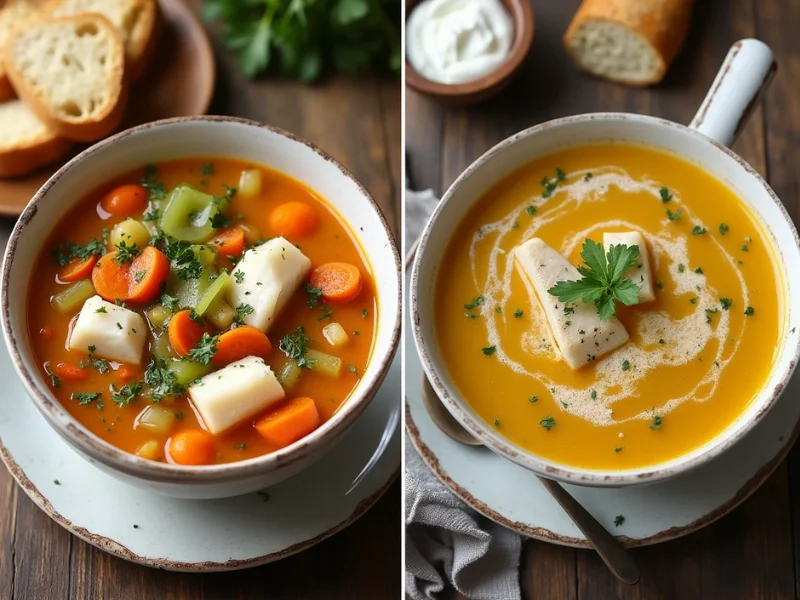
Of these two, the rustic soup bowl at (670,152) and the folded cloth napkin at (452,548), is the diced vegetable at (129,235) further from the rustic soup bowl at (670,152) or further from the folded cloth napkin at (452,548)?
the folded cloth napkin at (452,548)

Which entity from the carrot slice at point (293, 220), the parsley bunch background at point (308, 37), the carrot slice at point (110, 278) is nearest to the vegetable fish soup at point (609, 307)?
the carrot slice at point (293, 220)

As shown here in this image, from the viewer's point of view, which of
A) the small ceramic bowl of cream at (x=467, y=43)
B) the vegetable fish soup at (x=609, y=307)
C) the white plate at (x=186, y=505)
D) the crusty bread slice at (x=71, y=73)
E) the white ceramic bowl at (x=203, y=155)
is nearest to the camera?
the white ceramic bowl at (x=203, y=155)

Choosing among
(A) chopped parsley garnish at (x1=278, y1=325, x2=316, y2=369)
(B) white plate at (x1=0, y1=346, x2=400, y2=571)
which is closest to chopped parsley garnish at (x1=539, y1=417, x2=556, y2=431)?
(B) white plate at (x1=0, y1=346, x2=400, y2=571)

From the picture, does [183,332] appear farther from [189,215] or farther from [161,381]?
[189,215]

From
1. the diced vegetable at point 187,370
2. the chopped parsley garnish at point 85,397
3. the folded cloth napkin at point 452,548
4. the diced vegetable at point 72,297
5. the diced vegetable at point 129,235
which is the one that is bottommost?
the folded cloth napkin at point 452,548

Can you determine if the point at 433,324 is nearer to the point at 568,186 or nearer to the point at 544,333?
the point at 544,333

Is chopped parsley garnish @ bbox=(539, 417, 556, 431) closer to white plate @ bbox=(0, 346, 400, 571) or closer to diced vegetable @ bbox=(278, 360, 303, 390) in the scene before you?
white plate @ bbox=(0, 346, 400, 571)
